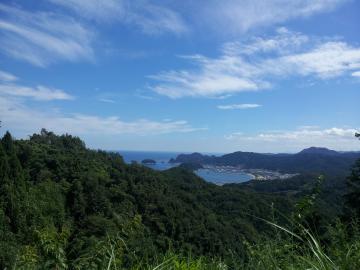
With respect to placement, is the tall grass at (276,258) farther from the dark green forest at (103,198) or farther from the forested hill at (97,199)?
the forested hill at (97,199)

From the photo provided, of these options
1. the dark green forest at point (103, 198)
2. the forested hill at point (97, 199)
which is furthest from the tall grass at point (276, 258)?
the forested hill at point (97, 199)

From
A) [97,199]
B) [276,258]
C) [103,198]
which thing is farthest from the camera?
[97,199]

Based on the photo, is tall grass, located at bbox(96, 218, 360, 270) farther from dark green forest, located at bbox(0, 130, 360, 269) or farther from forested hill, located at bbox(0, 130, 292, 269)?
forested hill, located at bbox(0, 130, 292, 269)

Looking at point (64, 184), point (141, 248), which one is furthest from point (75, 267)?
point (64, 184)

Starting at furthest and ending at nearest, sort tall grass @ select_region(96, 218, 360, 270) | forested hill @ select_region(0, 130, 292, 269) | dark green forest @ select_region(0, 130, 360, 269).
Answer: forested hill @ select_region(0, 130, 292, 269), dark green forest @ select_region(0, 130, 360, 269), tall grass @ select_region(96, 218, 360, 270)

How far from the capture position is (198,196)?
76.3 metres

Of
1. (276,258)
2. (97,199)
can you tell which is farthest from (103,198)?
(276,258)

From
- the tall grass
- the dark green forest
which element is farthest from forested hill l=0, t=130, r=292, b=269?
the tall grass

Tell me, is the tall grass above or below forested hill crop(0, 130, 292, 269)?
above

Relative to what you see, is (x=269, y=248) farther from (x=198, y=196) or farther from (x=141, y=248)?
(x=198, y=196)

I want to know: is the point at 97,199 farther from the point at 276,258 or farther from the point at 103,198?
the point at 276,258

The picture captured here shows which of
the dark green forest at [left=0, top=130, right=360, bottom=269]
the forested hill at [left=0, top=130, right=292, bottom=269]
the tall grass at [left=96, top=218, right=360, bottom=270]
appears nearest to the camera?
the tall grass at [left=96, top=218, right=360, bottom=270]

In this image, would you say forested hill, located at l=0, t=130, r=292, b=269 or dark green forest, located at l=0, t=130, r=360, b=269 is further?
forested hill, located at l=0, t=130, r=292, b=269

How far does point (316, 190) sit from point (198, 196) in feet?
242
